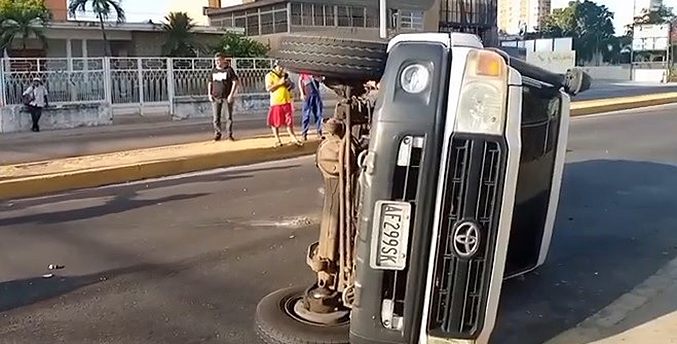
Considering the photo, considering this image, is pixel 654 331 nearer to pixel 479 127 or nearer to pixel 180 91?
pixel 479 127

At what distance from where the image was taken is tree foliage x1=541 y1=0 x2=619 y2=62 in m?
70.3

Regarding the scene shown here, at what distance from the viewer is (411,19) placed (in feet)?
132

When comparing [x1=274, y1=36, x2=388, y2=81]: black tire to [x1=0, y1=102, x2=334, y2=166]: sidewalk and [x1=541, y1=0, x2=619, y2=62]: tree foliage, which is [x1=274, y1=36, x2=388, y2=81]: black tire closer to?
[x1=0, y1=102, x2=334, y2=166]: sidewalk

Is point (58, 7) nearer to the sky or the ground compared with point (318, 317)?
nearer to the sky

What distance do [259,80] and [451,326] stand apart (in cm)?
2099

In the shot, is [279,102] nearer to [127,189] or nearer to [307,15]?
[127,189]

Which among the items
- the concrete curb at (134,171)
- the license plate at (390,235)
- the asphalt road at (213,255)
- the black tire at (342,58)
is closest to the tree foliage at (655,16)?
the concrete curb at (134,171)

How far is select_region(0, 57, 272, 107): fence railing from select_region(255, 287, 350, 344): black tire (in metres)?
16.6

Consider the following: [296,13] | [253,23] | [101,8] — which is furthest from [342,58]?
[253,23]

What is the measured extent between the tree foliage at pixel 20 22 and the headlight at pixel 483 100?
909 inches

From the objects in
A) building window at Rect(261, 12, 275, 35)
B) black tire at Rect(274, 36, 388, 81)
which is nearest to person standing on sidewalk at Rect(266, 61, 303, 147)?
black tire at Rect(274, 36, 388, 81)

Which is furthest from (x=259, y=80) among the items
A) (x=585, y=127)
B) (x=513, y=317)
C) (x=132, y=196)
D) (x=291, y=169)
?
(x=513, y=317)

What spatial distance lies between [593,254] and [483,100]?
127 inches

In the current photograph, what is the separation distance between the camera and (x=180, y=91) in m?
21.9
